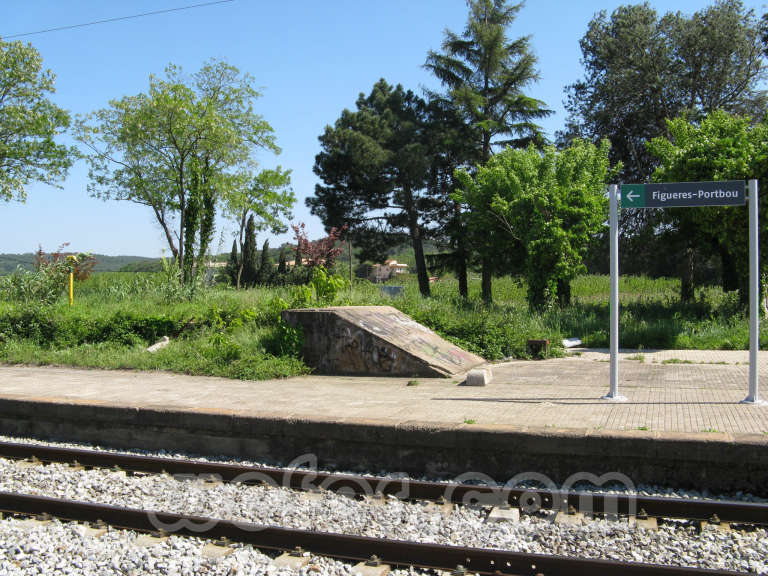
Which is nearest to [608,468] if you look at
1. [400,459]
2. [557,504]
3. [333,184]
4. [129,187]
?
[557,504]

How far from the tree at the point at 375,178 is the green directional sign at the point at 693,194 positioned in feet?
84.3

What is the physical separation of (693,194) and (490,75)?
87.5ft

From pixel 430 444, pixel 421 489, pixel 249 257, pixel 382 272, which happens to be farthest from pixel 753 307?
pixel 382 272

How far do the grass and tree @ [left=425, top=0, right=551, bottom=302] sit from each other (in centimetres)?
→ 1733

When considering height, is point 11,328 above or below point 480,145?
below

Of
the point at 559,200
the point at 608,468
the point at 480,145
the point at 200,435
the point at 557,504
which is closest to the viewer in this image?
the point at 557,504

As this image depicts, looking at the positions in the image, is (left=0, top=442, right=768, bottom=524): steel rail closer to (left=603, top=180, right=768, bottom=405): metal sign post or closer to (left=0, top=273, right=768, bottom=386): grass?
(left=603, top=180, right=768, bottom=405): metal sign post

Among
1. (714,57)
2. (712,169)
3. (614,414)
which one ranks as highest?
(714,57)

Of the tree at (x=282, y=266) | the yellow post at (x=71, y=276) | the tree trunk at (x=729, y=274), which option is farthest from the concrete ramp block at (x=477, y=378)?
the tree at (x=282, y=266)

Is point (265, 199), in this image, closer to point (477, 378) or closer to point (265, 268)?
point (265, 268)

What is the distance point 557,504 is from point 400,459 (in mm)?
1733

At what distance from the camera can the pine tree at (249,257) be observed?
3738 cm

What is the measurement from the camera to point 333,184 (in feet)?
119

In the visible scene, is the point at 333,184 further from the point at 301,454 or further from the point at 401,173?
the point at 301,454
